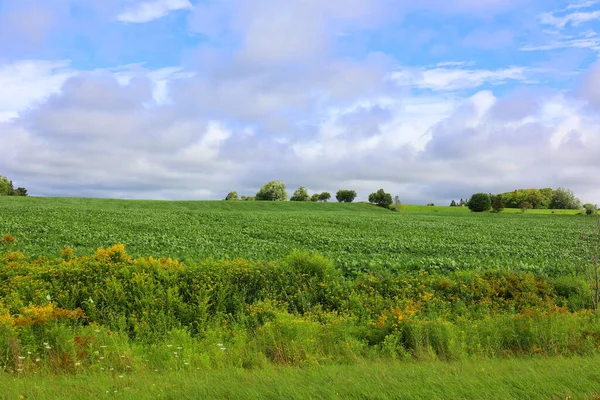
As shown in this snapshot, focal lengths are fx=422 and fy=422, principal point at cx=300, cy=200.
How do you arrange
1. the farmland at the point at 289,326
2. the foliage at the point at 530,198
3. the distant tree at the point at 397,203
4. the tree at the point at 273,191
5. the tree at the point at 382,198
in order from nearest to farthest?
the farmland at the point at 289,326 → the distant tree at the point at 397,203 → the tree at the point at 382,198 → the foliage at the point at 530,198 → the tree at the point at 273,191

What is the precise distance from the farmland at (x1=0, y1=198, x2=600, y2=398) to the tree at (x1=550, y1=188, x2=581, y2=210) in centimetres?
10456

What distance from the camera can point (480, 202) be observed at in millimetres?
97625

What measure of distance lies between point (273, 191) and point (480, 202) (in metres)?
55.2

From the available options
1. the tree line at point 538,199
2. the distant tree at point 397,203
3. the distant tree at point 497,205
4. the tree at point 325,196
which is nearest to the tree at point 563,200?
the tree line at point 538,199

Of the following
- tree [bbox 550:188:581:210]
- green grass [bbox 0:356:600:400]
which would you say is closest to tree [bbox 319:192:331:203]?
tree [bbox 550:188:581:210]

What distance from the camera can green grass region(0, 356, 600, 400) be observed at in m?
6.07

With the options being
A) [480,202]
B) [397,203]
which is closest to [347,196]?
[397,203]

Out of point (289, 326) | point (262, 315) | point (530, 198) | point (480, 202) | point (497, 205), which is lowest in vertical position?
point (262, 315)

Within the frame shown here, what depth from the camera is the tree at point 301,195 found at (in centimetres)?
11990

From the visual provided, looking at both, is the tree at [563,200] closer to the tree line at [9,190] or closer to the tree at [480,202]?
the tree at [480,202]

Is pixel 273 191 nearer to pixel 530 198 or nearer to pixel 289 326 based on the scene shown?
pixel 530 198

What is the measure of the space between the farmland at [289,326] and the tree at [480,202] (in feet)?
275

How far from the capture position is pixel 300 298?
13125 millimetres

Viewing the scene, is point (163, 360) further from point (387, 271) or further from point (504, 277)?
point (504, 277)
